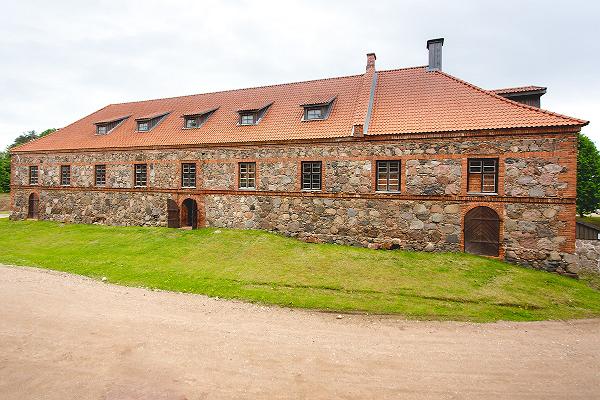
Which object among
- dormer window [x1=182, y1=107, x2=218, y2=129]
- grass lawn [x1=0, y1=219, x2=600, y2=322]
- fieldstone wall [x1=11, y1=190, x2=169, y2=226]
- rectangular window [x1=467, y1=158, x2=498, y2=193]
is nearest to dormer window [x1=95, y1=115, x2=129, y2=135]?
fieldstone wall [x1=11, y1=190, x2=169, y2=226]

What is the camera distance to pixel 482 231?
601 inches

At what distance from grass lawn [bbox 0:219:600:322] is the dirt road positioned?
104 cm

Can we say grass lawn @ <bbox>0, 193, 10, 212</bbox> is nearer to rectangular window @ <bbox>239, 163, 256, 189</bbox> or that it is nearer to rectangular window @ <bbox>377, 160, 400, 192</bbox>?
rectangular window @ <bbox>239, 163, 256, 189</bbox>

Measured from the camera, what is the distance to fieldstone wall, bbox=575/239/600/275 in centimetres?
1579

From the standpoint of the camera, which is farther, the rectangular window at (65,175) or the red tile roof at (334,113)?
the rectangular window at (65,175)

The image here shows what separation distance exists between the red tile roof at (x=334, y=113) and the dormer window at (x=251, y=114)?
0.38m

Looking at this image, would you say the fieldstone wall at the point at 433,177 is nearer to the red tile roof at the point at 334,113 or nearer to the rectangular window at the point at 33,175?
the red tile roof at the point at 334,113

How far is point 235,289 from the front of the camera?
11969 mm

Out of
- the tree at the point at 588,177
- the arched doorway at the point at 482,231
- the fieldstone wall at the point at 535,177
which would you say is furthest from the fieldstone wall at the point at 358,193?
the tree at the point at 588,177

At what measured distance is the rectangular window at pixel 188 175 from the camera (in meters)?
21.9

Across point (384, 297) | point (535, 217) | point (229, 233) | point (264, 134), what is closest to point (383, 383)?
point (384, 297)

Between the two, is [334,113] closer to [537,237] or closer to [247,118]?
[247,118]

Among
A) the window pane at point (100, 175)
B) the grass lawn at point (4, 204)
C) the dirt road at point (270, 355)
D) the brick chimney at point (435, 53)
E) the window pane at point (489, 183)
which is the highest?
the brick chimney at point (435, 53)

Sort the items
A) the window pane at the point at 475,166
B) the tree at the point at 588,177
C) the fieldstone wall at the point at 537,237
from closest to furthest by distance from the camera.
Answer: the fieldstone wall at the point at 537,237, the window pane at the point at 475,166, the tree at the point at 588,177
